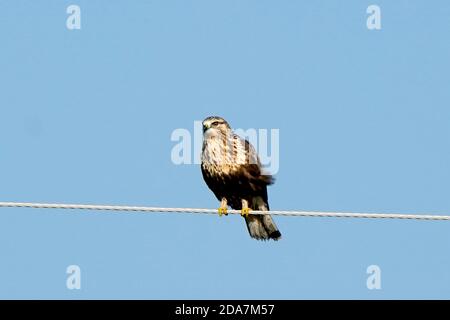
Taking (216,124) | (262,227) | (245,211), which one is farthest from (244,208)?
(216,124)

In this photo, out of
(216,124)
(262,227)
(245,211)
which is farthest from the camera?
(262,227)

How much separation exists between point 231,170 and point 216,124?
24.1 inches

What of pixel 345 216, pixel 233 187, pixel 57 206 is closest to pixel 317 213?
pixel 345 216

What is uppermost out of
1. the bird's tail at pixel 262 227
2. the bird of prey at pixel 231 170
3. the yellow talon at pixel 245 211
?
the bird of prey at pixel 231 170

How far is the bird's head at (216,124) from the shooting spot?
14023 mm

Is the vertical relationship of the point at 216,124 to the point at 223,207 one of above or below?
above

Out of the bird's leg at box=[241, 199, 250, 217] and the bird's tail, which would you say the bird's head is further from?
the bird's tail

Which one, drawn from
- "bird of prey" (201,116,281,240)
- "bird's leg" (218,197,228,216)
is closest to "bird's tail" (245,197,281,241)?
"bird of prey" (201,116,281,240)

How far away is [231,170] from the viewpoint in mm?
13867

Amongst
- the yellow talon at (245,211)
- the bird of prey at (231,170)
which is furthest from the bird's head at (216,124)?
the yellow talon at (245,211)

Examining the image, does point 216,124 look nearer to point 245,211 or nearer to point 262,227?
point 245,211

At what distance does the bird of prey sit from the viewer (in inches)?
546

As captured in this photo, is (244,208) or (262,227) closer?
(244,208)

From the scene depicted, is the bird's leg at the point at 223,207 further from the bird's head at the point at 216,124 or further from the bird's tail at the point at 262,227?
the bird's head at the point at 216,124
